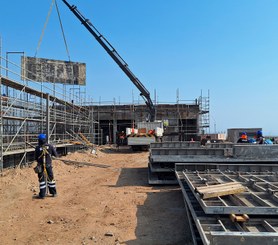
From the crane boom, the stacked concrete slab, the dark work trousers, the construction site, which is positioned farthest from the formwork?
the crane boom

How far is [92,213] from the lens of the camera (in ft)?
20.8

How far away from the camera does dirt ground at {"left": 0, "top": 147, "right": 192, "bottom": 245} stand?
4955mm

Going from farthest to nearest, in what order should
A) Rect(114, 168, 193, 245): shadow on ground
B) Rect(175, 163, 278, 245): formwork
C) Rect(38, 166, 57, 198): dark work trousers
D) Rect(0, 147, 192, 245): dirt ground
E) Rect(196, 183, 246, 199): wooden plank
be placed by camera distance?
Rect(38, 166, 57, 198): dark work trousers
Rect(0, 147, 192, 245): dirt ground
Rect(114, 168, 193, 245): shadow on ground
Rect(196, 183, 246, 199): wooden plank
Rect(175, 163, 278, 245): formwork

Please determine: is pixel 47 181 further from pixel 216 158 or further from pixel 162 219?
pixel 216 158

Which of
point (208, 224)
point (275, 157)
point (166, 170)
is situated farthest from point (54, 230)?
point (275, 157)

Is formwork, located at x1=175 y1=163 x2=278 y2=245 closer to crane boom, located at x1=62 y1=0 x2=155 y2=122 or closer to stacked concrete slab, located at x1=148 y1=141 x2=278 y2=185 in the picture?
stacked concrete slab, located at x1=148 y1=141 x2=278 y2=185

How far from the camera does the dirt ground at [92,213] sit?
16.3ft

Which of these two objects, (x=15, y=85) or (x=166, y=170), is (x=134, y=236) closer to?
(x=166, y=170)

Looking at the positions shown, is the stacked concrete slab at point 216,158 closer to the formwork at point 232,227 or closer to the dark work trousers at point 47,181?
the dark work trousers at point 47,181

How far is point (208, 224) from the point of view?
3900 mm

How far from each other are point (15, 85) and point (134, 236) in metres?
9.98

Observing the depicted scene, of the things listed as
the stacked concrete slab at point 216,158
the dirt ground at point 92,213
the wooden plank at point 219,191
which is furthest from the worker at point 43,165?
the wooden plank at point 219,191

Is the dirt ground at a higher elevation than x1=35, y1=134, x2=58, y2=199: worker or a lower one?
lower

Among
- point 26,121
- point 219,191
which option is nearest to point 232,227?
point 219,191
